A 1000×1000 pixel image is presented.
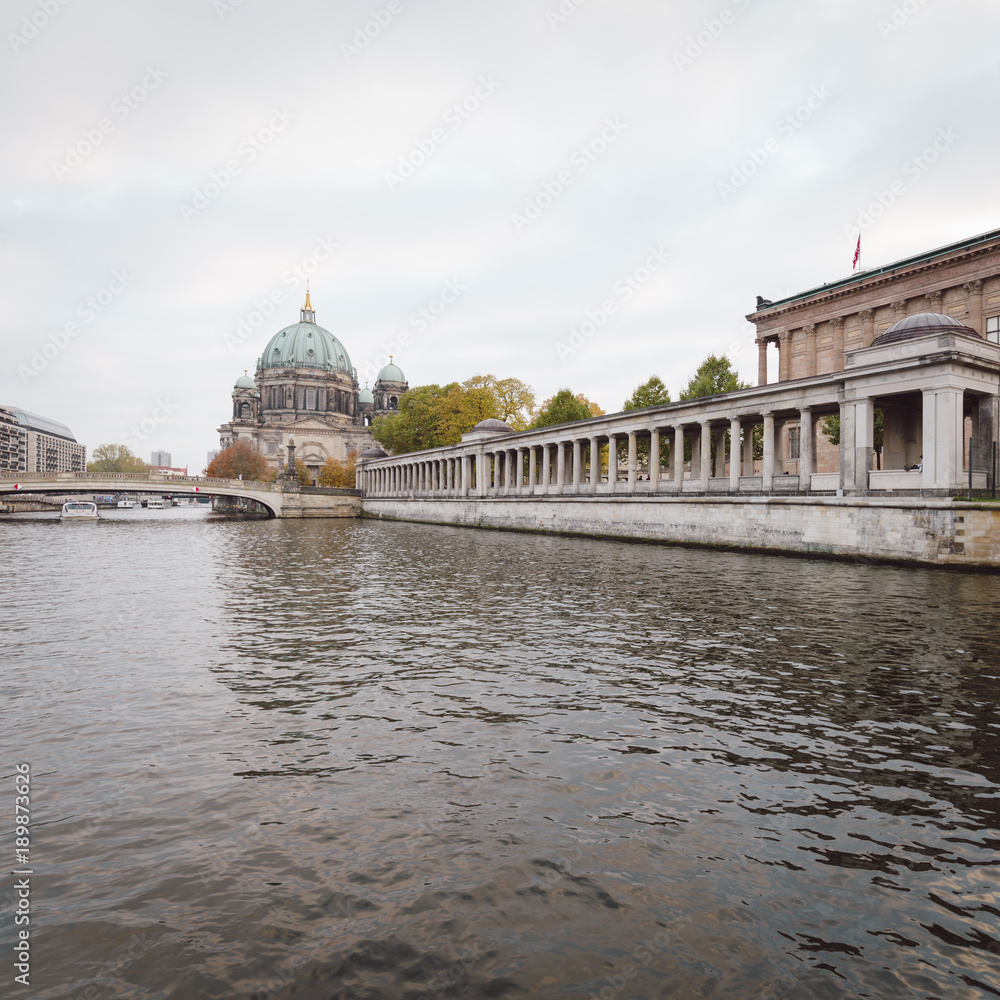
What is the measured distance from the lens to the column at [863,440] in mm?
29234

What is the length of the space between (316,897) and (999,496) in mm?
30900

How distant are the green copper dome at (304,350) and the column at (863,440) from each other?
151876mm

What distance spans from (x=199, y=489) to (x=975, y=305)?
8525 centimetres

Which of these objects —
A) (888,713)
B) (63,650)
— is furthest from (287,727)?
(888,713)

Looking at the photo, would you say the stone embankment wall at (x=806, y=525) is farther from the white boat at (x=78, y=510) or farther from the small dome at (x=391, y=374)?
the small dome at (x=391, y=374)

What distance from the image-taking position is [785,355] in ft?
191

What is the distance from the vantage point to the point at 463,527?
6744cm

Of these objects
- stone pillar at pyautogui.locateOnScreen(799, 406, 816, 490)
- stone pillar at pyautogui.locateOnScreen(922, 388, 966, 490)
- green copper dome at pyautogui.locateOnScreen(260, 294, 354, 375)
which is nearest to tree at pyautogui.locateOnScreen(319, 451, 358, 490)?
green copper dome at pyautogui.locateOnScreen(260, 294, 354, 375)

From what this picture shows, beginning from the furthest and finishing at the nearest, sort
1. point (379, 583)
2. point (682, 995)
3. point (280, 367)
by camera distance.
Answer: point (280, 367) < point (379, 583) < point (682, 995)

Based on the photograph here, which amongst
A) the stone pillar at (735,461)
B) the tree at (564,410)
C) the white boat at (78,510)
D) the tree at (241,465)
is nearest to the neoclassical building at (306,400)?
the tree at (241,465)

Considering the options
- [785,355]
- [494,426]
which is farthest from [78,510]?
[785,355]

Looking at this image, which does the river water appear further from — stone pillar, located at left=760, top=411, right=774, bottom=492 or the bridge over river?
the bridge over river

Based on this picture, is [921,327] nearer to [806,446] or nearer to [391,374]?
[806,446]

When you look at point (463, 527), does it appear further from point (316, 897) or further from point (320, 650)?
point (316, 897)
